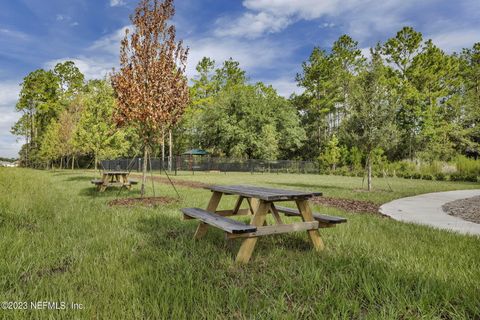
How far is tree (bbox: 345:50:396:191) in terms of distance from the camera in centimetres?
1205

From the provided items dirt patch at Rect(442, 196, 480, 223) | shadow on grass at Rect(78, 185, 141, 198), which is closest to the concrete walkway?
dirt patch at Rect(442, 196, 480, 223)

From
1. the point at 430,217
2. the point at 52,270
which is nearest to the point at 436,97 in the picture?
the point at 430,217

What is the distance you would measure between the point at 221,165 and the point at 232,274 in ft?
103

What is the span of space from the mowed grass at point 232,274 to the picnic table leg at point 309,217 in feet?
0.46

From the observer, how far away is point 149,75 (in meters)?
8.43

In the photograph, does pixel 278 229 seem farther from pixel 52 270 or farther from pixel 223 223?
pixel 52 270

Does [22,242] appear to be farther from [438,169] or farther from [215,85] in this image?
[215,85]

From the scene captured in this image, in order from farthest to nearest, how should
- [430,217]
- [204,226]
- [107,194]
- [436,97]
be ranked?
1. [436,97]
2. [107,194]
3. [430,217]
4. [204,226]

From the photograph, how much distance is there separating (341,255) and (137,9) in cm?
834

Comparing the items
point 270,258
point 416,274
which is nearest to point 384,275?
point 416,274

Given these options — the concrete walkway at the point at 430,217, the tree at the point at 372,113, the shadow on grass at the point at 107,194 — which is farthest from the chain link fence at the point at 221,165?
the concrete walkway at the point at 430,217

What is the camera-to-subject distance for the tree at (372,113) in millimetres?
12055

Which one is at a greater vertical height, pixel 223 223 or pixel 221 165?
pixel 223 223

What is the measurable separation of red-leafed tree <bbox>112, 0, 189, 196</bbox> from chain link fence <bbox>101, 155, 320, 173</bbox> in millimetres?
23447
